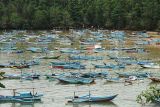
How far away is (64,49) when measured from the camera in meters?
84.4

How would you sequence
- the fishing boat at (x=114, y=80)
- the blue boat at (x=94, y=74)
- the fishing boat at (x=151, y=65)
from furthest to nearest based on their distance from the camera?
the fishing boat at (x=151, y=65)
the blue boat at (x=94, y=74)
the fishing boat at (x=114, y=80)

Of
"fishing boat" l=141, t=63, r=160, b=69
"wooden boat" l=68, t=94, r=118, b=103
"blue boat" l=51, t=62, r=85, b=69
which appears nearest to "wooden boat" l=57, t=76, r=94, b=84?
"wooden boat" l=68, t=94, r=118, b=103

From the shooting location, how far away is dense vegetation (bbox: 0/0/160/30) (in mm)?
123887

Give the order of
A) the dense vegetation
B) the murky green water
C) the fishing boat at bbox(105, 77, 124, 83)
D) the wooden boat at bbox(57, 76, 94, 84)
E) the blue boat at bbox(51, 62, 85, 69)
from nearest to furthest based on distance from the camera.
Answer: the murky green water
the wooden boat at bbox(57, 76, 94, 84)
the fishing boat at bbox(105, 77, 124, 83)
the blue boat at bbox(51, 62, 85, 69)
the dense vegetation

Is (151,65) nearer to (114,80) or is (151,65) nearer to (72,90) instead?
(114,80)

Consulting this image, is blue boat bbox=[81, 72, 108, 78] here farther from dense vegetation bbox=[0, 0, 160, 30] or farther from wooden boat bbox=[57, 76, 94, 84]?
dense vegetation bbox=[0, 0, 160, 30]

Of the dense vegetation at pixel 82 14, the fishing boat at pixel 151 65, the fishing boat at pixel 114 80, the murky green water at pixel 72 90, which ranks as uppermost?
the dense vegetation at pixel 82 14

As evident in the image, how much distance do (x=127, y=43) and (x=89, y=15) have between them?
38.2 metres

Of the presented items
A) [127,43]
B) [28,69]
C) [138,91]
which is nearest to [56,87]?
[138,91]

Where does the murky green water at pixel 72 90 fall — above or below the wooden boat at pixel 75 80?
below

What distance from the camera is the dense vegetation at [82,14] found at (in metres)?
124

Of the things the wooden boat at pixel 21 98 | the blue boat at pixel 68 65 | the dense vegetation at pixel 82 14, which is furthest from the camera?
the dense vegetation at pixel 82 14

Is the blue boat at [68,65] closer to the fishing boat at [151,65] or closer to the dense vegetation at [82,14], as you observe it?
the fishing boat at [151,65]

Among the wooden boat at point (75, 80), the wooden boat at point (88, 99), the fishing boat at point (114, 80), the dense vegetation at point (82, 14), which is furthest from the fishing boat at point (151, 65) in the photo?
the dense vegetation at point (82, 14)
